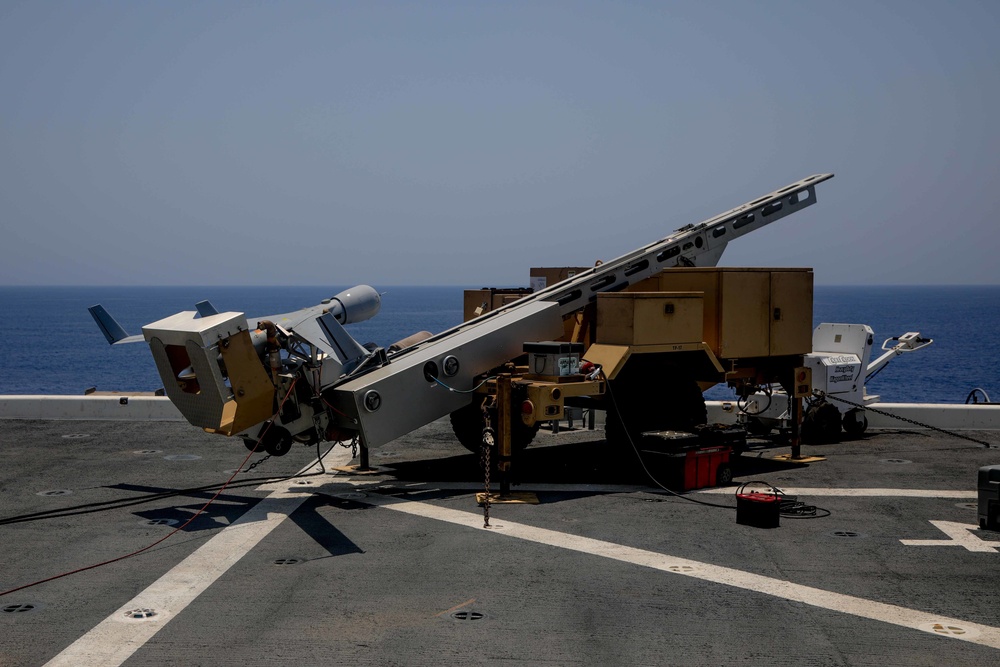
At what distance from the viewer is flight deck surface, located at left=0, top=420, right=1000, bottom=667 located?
27.0ft

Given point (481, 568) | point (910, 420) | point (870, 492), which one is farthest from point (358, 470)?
point (910, 420)

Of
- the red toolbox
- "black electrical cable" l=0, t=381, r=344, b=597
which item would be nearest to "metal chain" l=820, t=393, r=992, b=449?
the red toolbox

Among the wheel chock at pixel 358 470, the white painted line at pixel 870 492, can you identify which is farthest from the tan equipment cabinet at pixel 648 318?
the wheel chock at pixel 358 470

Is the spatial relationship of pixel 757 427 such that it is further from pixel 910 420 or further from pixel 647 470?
pixel 647 470

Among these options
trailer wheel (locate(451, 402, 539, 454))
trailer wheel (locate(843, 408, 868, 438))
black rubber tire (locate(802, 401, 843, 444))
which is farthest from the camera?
trailer wheel (locate(843, 408, 868, 438))

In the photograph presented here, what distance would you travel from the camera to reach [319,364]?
13805mm

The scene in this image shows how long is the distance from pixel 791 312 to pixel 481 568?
864 centimetres

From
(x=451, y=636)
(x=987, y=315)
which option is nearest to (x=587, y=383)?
(x=451, y=636)

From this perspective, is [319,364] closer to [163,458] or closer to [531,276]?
[163,458]

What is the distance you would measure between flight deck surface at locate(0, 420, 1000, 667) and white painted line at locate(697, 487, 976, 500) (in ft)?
0.21

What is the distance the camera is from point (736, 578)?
10.1 m

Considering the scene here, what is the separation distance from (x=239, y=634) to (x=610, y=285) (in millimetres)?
9045

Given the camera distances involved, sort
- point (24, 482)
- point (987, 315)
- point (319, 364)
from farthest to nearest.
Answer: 1. point (987, 315)
2. point (24, 482)
3. point (319, 364)

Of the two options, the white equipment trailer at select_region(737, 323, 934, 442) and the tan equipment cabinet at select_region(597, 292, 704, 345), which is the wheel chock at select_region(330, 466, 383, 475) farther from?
the white equipment trailer at select_region(737, 323, 934, 442)
